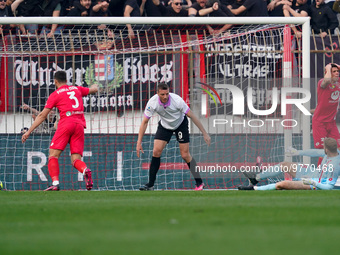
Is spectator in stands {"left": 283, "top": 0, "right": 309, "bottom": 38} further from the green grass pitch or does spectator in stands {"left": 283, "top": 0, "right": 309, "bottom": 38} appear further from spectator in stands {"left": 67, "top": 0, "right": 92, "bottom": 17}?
the green grass pitch

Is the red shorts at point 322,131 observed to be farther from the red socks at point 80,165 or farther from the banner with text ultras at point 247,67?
the red socks at point 80,165

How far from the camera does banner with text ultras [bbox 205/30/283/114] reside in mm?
13656

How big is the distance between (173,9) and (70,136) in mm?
5335

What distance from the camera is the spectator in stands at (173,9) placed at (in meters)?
15.7

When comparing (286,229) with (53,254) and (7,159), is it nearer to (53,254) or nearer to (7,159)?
(53,254)

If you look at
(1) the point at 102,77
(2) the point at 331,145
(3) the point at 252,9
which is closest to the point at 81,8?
(1) the point at 102,77

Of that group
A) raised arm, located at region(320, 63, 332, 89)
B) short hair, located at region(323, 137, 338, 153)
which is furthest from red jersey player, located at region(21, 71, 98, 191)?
raised arm, located at region(320, 63, 332, 89)

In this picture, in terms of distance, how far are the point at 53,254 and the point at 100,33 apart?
10.5 m

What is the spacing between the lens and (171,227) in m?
5.43

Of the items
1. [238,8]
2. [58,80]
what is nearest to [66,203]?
[58,80]

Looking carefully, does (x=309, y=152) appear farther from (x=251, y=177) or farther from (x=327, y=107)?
(x=327, y=107)

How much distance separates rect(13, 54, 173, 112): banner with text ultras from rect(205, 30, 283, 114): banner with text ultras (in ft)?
3.39

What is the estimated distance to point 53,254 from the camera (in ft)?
13.4

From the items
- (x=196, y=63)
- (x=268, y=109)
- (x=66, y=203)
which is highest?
(x=196, y=63)
